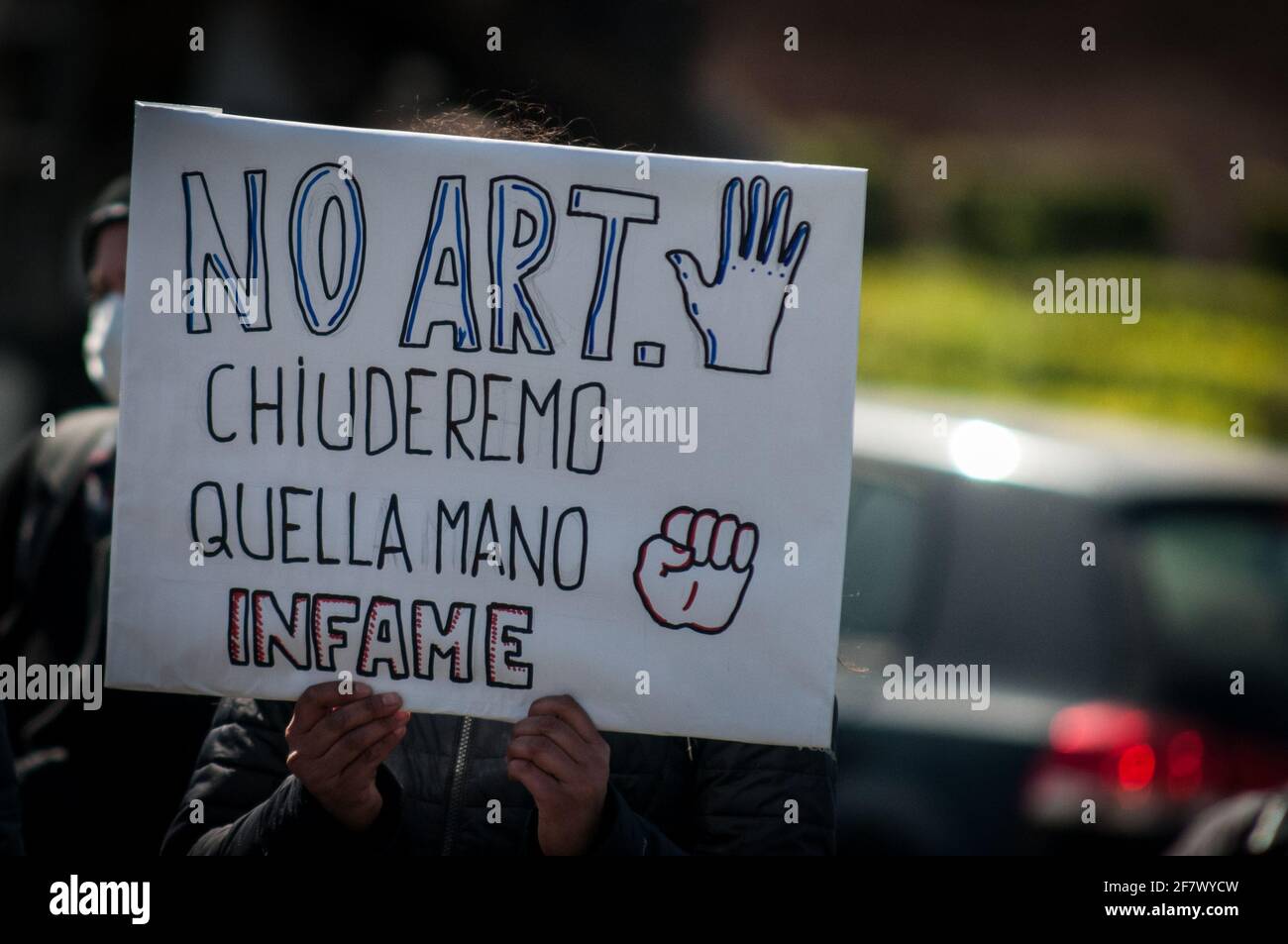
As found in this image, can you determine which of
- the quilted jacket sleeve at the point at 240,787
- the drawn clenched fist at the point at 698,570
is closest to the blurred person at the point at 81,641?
the quilted jacket sleeve at the point at 240,787

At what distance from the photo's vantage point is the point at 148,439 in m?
2.08

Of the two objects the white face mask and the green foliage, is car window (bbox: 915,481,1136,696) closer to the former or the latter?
the white face mask

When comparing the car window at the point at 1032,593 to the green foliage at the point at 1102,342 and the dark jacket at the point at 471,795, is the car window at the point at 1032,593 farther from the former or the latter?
the green foliage at the point at 1102,342

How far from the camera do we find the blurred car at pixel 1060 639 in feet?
12.1

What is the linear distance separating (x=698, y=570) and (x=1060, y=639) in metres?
2.14

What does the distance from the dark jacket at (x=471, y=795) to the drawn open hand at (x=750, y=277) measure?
0.59 m

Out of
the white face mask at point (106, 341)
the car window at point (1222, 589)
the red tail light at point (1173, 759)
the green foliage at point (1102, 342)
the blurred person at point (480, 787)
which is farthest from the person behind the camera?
the green foliage at point (1102, 342)

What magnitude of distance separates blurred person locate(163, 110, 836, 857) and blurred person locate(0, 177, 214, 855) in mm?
555

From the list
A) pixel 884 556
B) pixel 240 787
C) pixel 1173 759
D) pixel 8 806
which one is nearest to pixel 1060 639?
pixel 1173 759

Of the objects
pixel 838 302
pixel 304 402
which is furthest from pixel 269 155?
pixel 838 302

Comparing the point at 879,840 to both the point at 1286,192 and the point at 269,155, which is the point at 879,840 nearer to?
the point at 269,155

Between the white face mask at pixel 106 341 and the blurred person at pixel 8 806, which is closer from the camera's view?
the blurred person at pixel 8 806

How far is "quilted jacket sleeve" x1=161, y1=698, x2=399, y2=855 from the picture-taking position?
6.61 feet

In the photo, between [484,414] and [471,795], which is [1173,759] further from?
[484,414]
